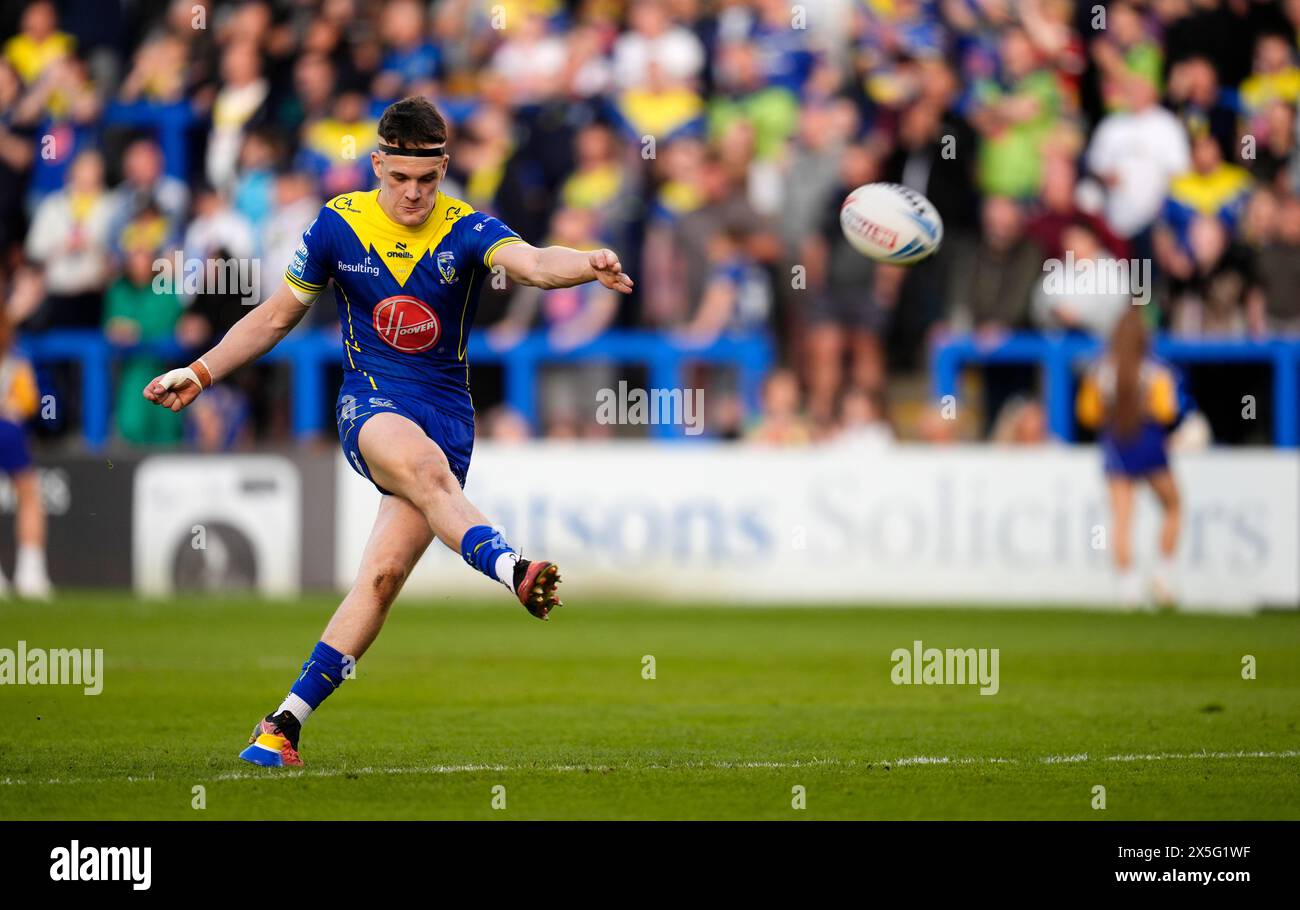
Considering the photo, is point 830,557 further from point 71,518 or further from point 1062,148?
point 71,518

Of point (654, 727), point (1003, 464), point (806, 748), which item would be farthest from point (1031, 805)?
point (1003, 464)

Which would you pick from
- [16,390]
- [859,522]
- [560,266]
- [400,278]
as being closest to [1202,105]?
[859,522]

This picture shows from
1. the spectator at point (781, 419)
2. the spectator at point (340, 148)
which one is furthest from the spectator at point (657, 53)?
the spectator at point (781, 419)

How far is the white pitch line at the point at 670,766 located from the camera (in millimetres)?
8602

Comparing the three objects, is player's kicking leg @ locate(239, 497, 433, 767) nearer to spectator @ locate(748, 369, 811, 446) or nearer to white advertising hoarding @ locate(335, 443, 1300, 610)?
white advertising hoarding @ locate(335, 443, 1300, 610)

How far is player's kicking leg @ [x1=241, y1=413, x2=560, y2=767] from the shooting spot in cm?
866

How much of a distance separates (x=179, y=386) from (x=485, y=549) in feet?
4.75

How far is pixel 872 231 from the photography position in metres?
10.7

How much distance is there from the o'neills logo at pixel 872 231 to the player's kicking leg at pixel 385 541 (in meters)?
2.92

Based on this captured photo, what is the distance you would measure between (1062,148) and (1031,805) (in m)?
13.0

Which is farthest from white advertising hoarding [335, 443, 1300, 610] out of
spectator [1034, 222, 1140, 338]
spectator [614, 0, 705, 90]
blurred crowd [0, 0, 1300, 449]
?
spectator [614, 0, 705, 90]
